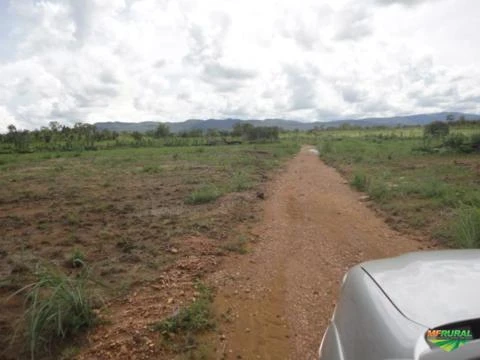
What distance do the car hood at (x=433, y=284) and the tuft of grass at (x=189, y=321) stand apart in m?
2.32

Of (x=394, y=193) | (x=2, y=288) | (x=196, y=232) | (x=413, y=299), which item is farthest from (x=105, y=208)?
(x=413, y=299)

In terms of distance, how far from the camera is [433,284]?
1686mm

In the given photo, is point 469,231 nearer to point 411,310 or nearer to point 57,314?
point 411,310

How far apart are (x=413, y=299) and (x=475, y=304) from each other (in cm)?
23

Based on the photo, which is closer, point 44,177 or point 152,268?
point 152,268

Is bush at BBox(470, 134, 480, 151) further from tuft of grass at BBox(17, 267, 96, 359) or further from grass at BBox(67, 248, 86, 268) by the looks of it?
tuft of grass at BBox(17, 267, 96, 359)

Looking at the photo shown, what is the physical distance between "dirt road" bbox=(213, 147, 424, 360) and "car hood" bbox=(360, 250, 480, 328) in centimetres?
192

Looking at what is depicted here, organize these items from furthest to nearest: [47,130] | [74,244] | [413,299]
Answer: [47,130] < [74,244] < [413,299]

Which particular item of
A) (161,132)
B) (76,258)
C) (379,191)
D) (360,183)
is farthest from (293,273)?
(161,132)

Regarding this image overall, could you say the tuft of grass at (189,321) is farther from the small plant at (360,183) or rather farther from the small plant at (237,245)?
the small plant at (360,183)

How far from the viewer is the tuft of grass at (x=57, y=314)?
347 centimetres

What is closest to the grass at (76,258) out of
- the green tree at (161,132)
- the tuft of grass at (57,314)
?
the tuft of grass at (57,314)

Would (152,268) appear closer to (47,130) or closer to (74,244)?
(74,244)

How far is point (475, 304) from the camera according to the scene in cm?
146
